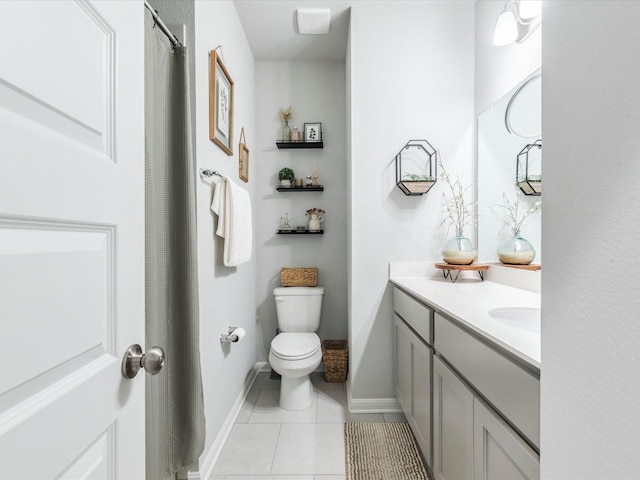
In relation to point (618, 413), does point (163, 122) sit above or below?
above

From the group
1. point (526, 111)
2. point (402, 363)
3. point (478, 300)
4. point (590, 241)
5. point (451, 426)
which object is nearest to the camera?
point (590, 241)

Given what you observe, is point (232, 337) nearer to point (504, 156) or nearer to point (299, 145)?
point (299, 145)

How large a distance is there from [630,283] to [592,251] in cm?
7

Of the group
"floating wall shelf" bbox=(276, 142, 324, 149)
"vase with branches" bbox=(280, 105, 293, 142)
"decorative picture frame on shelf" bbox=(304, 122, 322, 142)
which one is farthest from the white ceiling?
"floating wall shelf" bbox=(276, 142, 324, 149)

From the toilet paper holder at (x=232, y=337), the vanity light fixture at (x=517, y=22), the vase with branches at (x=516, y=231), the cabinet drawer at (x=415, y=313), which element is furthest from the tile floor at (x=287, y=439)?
the vanity light fixture at (x=517, y=22)

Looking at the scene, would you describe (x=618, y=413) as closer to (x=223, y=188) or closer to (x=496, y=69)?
(x=223, y=188)

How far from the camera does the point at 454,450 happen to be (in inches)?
Result: 43.9

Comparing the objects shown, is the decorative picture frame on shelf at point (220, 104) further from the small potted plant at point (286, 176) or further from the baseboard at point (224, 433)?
the baseboard at point (224, 433)

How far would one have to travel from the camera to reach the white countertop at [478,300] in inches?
30.3

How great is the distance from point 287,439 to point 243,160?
1767 mm

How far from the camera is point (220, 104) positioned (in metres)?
1.67

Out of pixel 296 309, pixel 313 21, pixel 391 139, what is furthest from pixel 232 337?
pixel 313 21

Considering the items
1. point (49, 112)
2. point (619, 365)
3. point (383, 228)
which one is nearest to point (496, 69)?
point (383, 228)

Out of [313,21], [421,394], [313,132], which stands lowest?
[421,394]
